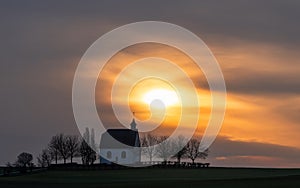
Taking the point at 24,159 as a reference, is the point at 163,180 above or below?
below

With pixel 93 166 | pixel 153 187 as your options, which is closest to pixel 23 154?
pixel 93 166

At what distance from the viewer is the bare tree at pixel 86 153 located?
181m

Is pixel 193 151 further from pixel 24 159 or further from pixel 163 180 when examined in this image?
pixel 163 180

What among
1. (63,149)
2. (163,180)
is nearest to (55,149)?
(63,149)

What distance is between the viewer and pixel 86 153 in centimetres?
18262

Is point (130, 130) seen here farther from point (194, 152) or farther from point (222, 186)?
point (222, 186)

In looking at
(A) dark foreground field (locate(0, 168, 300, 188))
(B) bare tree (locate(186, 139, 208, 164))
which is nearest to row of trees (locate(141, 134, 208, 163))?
(B) bare tree (locate(186, 139, 208, 164))

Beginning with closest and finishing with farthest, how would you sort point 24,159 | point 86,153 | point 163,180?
point 163,180, point 24,159, point 86,153

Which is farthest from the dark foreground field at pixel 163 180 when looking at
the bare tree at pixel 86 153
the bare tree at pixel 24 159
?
the bare tree at pixel 86 153

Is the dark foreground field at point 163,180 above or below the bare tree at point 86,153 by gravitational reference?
below

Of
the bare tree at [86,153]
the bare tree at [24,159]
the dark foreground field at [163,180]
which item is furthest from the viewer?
the bare tree at [86,153]

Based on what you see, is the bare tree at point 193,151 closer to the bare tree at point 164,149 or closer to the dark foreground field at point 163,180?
the bare tree at point 164,149

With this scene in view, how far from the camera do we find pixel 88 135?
188000 millimetres

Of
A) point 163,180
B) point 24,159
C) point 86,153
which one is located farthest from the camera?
point 86,153
